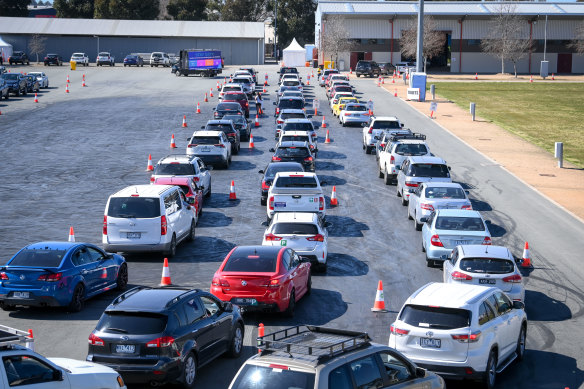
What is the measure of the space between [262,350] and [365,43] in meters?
103

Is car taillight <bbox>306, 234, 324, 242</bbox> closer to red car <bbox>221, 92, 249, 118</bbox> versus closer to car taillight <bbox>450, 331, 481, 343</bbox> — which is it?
car taillight <bbox>450, 331, 481, 343</bbox>

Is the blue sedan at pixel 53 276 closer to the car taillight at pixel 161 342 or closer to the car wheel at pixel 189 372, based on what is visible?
the car wheel at pixel 189 372

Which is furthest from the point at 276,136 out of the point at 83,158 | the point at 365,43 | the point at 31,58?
the point at 31,58

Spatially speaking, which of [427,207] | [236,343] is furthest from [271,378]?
[427,207]

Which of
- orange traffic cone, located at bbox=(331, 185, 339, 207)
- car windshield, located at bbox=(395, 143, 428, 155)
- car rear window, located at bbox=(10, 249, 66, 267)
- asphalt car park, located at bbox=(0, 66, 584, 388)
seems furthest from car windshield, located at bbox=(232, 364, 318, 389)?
car windshield, located at bbox=(395, 143, 428, 155)

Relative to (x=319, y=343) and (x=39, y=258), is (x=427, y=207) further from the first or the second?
(x=319, y=343)

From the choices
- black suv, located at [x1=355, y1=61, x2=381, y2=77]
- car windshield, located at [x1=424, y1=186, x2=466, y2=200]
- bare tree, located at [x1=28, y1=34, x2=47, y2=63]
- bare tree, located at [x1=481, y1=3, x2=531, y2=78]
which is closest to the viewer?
car windshield, located at [x1=424, y1=186, x2=466, y2=200]

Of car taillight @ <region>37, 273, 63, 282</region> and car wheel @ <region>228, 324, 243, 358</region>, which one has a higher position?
car taillight @ <region>37, 273, 63, 282</region>

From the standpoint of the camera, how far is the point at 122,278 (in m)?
20.8

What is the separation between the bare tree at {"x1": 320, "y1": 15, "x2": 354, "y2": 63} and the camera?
10556 centimetres

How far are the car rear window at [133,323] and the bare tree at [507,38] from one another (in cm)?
9296

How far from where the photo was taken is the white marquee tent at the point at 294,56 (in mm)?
119875

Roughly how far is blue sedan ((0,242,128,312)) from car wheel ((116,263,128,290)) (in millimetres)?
597

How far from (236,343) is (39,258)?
5530mm
